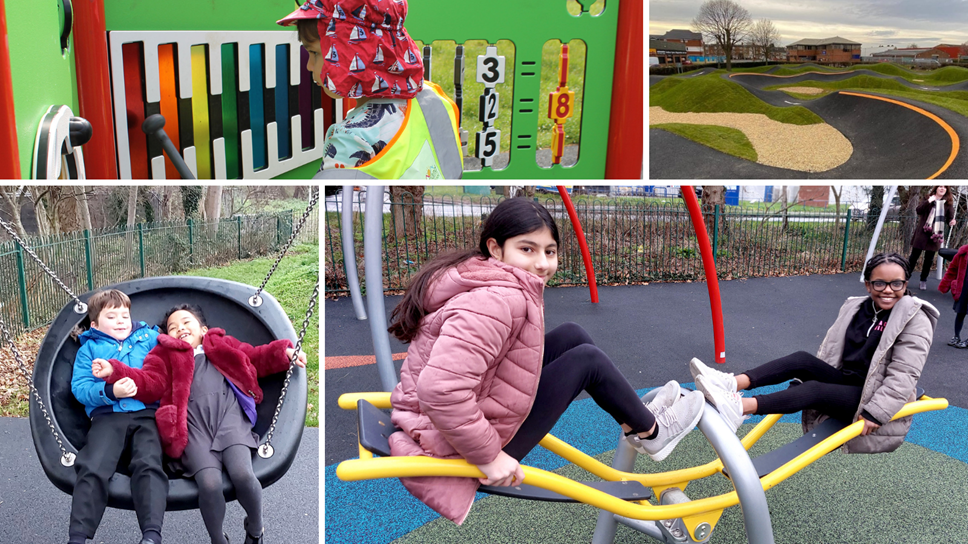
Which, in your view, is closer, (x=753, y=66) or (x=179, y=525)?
(x=179, y=525)

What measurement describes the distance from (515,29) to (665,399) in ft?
7.06

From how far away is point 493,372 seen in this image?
1369 mm

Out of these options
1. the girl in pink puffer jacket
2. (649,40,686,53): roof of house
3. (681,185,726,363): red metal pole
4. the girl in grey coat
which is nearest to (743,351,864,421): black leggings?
the girl in grey coat

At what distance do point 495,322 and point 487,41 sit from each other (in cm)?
225

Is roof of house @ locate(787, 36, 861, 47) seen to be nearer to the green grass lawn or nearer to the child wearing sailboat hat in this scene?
the child wearing sailboat hat

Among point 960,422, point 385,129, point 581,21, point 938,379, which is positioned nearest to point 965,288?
point 938,379

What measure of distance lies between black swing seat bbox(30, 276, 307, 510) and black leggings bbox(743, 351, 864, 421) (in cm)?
141

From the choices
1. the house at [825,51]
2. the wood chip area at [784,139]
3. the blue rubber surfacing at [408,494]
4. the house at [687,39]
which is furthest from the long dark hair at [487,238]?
the house at [825,51]

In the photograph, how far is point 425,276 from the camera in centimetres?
147

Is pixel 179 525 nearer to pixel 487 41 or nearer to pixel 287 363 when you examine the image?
pixel 287 363

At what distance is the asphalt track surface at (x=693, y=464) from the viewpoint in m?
2.27

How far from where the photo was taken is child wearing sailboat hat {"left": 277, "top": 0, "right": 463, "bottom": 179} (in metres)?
1.90

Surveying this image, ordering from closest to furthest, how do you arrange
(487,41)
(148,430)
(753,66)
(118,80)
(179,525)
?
(148,430) → (179,525) → (118,80) → (487,41) → (753,66)

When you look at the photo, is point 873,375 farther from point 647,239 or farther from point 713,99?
point 713,99
